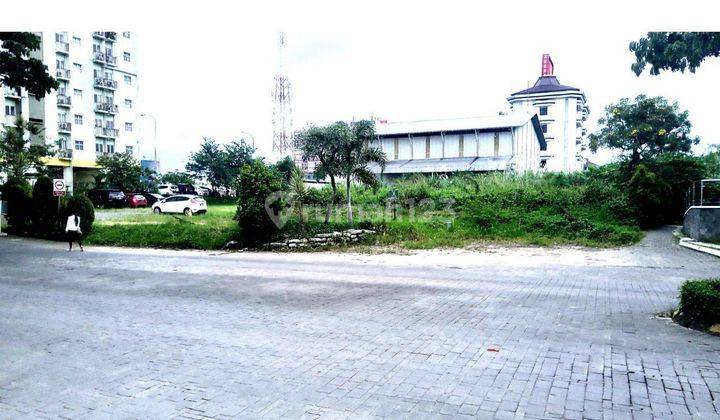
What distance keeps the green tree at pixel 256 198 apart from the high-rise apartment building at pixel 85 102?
38394 mm

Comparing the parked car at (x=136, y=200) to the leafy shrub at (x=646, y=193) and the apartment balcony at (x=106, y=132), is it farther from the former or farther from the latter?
the leafy shrub at (x=646, y=193)

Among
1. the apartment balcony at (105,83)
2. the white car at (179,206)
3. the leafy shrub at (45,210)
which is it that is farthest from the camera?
the apartment balcony at (105,83)

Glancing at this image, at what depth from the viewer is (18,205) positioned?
24.5 m

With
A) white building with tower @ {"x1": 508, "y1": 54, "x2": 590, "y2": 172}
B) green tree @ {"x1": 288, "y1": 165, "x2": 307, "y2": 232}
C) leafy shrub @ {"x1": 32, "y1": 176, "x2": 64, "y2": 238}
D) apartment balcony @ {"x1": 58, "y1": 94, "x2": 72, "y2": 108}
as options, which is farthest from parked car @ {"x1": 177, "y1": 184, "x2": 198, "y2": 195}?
white building with tower @ {"x1": 508, "y1": 54, "x2": 590, "y2": 172}

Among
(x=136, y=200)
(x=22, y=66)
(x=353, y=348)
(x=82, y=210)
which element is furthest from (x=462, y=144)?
(x=353, y=348)

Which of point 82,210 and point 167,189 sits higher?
point 167,189

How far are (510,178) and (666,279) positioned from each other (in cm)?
1566

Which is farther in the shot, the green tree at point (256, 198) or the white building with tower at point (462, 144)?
the white building with tower at point (462, 144)

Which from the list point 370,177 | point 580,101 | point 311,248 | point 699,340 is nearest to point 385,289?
point 699,340

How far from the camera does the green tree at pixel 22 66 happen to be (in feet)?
59.8

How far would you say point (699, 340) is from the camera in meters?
6.07

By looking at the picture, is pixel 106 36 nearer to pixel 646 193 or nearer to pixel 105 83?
pixel 105 83

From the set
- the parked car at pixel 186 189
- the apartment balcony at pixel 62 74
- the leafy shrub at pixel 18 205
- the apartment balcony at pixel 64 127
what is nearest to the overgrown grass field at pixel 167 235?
the leafy shrub at pixel 18 205

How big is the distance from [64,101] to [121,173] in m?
15.2
